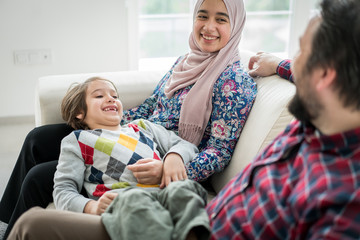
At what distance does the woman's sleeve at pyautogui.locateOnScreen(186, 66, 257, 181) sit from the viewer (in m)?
1.49

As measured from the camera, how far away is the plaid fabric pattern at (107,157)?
1432 millimetres

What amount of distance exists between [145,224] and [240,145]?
23.9 inches

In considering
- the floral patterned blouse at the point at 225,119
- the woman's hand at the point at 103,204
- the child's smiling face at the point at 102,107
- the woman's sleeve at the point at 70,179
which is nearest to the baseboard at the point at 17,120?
the child's smiling face at the point at 102,107

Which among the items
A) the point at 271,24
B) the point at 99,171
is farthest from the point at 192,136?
the point at 271,24

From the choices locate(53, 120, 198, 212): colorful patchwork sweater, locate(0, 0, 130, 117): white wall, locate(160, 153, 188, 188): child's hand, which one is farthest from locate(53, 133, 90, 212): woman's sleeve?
locate(0, 0, 130, 117): white wall

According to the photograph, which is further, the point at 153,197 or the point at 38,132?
the point at 38,132

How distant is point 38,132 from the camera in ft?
5.54

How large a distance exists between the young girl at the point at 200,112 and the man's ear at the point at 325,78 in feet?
Result: 2.18

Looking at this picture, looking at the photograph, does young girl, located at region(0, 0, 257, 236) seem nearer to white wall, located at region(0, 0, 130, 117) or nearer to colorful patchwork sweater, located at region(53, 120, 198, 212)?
colorful patchwork sweater, located at region(53, 120, 198, 212)

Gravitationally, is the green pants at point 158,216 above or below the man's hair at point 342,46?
below

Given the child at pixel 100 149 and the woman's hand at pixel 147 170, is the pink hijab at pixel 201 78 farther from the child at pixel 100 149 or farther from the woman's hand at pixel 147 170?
the woman's hand at pixel 147 170

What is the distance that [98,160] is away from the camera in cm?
145

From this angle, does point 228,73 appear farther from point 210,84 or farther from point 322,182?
point 322,182

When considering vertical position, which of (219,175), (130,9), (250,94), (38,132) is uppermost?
(130,9)
